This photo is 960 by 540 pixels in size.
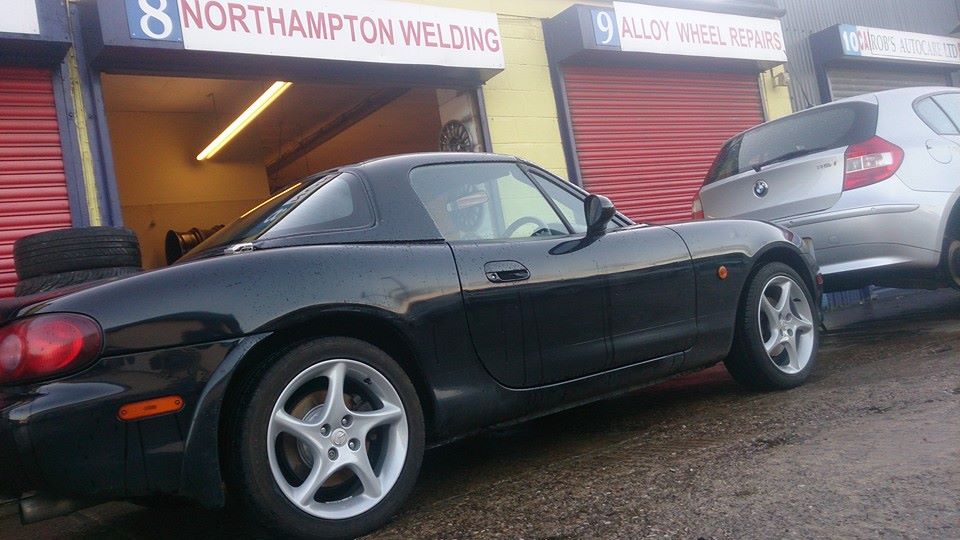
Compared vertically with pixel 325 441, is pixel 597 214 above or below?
above

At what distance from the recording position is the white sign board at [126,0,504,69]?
20.4ft

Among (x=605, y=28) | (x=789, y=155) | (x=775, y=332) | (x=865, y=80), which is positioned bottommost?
(x=775, y=332)

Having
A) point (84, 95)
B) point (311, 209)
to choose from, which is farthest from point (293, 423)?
point (84, 95)

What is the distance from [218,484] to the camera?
2.54 metres

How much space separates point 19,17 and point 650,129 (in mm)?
6821

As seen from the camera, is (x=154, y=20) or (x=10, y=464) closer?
(x=10, y=464)

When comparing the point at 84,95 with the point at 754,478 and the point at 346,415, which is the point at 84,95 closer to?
the point at 346,415

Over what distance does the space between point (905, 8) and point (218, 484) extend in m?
15.0

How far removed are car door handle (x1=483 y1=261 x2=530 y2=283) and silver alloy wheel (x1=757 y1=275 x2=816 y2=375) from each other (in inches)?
63.6

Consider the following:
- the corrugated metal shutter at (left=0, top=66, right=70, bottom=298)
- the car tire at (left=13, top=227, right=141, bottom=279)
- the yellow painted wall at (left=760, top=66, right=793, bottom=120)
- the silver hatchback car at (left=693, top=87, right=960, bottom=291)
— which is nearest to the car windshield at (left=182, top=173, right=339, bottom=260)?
the car tire at (left=13, top=227, right=141, bottom=279)

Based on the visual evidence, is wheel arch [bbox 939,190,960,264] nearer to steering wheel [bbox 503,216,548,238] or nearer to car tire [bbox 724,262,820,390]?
car tire [bbox 724,262,820,390]

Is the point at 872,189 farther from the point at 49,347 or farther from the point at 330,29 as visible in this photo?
the point at 49,347

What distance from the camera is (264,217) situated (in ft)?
11.0

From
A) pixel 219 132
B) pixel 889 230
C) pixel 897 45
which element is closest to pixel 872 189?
pixel 889 230
